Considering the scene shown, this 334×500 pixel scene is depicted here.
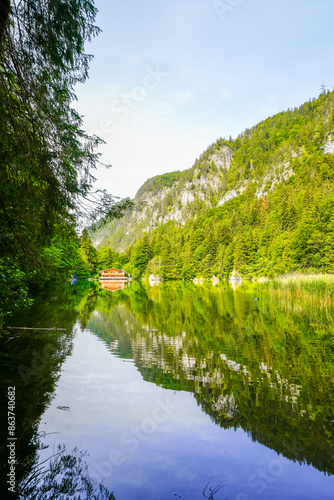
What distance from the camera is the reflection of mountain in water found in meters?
5.17

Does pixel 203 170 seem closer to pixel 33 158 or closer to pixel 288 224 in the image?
pixel 288 224

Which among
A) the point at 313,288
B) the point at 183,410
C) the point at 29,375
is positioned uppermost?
the point at 313,288

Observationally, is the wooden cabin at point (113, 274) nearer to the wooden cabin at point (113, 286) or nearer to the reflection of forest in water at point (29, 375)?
the wooden cabin at point (113, 286)

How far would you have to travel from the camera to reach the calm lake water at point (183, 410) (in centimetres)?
400

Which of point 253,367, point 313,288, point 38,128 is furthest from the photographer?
point 313,288

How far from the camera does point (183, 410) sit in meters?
6.01

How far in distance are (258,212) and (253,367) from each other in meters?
88.7

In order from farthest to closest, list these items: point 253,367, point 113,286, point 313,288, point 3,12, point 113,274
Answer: point 113,274 → point 113,286 → point 313,288 → point 253,367 → point 3,12

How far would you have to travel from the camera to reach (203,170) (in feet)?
642

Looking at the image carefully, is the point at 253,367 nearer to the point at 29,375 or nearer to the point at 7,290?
the point at 29,375

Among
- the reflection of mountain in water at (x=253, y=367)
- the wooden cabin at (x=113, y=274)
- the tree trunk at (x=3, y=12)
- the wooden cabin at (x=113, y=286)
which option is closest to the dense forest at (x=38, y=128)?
the tree trunk at (x=3, y=12)

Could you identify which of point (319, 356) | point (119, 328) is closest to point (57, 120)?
point (319, 356)

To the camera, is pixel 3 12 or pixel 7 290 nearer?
pixel 3 12

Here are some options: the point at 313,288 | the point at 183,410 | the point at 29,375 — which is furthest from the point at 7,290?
the point at 313,288
